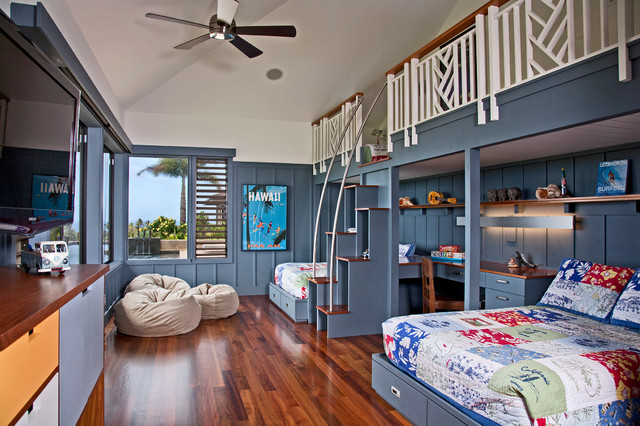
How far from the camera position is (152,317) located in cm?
452

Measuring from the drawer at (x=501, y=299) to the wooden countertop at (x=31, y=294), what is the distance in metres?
3.65

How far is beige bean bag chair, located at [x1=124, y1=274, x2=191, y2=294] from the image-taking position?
554 cm

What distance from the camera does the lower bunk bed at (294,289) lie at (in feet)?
17.1

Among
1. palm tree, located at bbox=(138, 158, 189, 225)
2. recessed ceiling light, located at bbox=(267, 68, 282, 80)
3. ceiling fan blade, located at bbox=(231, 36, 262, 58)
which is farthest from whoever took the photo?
palm tree, located at bbox=(138, 158, 189, 225)


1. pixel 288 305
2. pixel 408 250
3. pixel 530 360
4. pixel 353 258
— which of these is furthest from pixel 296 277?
Result: pixel 530 360

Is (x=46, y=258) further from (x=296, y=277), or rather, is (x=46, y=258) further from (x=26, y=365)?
(x=296, y=277)

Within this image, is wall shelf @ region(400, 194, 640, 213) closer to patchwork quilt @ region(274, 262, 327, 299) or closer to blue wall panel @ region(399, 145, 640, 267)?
blue wall panel @ region(399, 145, 640, 267)

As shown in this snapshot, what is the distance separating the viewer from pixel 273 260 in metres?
7.17

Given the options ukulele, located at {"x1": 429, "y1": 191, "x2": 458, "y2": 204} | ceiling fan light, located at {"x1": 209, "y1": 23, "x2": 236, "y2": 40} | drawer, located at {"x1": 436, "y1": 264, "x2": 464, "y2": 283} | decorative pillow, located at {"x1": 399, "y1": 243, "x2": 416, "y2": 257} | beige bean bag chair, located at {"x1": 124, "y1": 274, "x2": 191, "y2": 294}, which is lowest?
beige bean bag chair, located at {"x1": 124, "y1": 274, "x2": 191, "y2": 294}

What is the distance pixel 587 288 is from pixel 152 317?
4.32 m

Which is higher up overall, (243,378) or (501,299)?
(501,299)

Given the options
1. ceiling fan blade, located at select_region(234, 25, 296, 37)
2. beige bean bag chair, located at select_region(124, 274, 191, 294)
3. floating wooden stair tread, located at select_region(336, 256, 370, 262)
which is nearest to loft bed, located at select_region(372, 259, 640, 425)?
floating wooden stair tread, located at select_region(336, 256, 370, 262)

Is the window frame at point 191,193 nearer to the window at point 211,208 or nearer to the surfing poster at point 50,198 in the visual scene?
the window at point 211,208

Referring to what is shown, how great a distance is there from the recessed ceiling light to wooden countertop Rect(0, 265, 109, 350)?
460 cm
